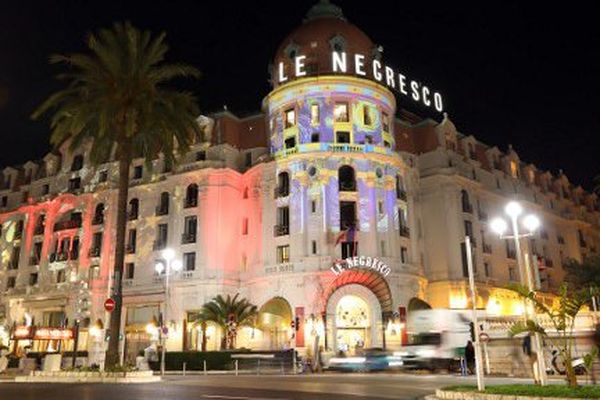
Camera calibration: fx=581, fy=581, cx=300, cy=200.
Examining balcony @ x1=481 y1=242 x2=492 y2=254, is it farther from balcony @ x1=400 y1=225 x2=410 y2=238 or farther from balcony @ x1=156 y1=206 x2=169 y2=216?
balcony @ x1=156 y1=206 x2=169 y2=216

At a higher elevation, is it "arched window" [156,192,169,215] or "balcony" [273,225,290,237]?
"arched window" [156,192,169,215]

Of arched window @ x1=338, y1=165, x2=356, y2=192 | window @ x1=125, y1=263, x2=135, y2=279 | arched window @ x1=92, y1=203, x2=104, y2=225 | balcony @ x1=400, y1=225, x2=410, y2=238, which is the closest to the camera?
arched window @ x1=338, y1=165, x2=356, y2=192

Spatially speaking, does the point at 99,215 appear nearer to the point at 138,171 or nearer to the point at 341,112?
the point at 138,171

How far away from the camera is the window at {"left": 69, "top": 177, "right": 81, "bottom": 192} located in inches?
2527

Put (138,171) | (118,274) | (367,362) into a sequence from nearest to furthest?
(118,274), (367,362), (138,171)

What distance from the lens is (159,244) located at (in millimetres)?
56250

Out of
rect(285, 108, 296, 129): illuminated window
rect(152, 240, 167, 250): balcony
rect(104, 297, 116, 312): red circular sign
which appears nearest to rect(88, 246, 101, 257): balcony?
rect(152, 240, 167, 250): balcony

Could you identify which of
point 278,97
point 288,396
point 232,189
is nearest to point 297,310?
point 232,189

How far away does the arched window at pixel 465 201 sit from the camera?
57969 mm

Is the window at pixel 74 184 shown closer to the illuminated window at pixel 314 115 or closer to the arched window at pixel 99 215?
the arched window at pixel 99 215

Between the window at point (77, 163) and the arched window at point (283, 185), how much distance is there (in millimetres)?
26502

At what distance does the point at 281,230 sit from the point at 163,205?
1386 cm

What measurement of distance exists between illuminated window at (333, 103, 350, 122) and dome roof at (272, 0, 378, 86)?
3225 mm

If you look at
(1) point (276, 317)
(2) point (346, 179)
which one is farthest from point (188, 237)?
(2) point (346, 179)
